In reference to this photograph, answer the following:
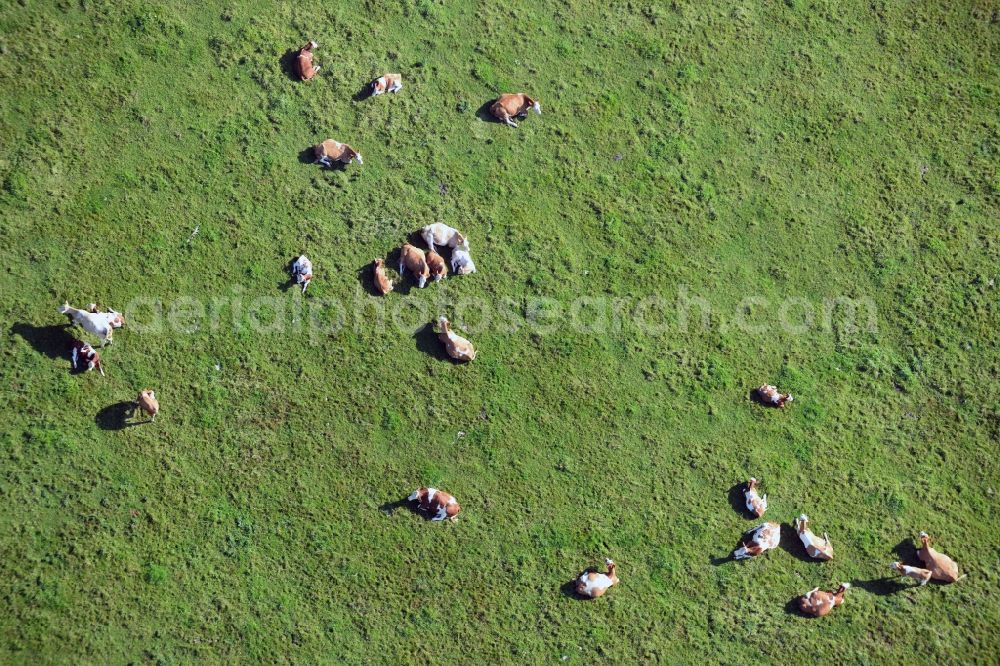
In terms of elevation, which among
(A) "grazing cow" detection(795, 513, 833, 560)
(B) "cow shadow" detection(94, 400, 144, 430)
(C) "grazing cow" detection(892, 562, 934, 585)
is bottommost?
(C) "grazing cow" detection(892, 562, 934, 585)

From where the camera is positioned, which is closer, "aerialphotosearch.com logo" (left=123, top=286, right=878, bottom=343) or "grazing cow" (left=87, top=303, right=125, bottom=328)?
"grazing cow" (left=87, top=303, right=125, bottom=328)

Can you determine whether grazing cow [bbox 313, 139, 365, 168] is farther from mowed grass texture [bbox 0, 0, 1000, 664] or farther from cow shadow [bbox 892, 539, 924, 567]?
cow shadow [bbox 892, 539, 924, 567]

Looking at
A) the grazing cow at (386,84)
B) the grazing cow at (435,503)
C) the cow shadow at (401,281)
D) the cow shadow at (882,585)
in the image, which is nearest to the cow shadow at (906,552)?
the cow shadow at (882,585)

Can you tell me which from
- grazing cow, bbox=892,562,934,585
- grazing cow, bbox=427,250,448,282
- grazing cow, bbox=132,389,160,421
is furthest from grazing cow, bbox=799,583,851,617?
grazing cow, bbox=132,389,160,421

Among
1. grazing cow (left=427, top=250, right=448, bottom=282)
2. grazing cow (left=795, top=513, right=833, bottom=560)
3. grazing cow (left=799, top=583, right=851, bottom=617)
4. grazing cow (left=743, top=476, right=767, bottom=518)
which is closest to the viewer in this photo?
grazing cow (left=799, top=583, right=851, bottom=617)

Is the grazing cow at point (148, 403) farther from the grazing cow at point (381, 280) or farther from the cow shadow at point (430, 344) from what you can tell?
the cow shadow at point (430, 344)

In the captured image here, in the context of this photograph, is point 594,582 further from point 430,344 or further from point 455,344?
point 430,344

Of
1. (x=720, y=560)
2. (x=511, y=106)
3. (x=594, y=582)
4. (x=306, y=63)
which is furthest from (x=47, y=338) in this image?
(x=720, y=560)
